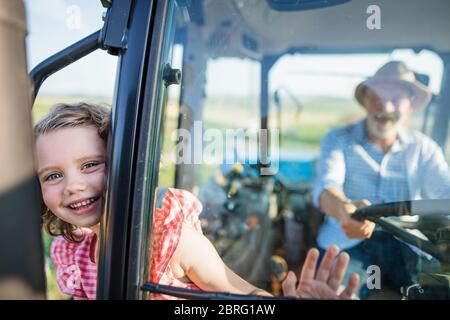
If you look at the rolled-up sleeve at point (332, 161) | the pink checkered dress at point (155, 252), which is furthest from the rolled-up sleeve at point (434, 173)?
the pink checkered dress at point (155, 252)

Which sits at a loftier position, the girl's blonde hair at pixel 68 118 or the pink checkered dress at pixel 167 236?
the girl's blonde hair at pixel 68 118

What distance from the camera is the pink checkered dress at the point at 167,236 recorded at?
114 centimetres

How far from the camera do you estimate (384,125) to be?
79.5 inches

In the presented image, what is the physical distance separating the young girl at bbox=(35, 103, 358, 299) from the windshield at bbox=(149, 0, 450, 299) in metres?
0.04

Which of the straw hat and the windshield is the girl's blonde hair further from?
the straw hat

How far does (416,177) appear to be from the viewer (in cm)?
175

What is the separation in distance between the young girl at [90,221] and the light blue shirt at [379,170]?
55 centimetres

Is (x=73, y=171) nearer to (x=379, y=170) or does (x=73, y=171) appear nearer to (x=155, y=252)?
(x=155, y=252)

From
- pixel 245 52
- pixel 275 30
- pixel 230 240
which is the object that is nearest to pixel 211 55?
pixel 245 52

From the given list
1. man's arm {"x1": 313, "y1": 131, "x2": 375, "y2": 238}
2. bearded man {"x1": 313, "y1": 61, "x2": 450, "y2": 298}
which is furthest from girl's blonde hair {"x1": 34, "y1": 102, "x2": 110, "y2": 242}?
man's arm {"x1": 313, "y1": 131, "x2": 375, "y2": 238}

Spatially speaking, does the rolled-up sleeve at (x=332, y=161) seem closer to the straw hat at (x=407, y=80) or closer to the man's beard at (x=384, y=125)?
the man's beard at (x=384, y=125)

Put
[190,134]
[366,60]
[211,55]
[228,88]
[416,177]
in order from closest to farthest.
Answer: [190,134]
[416,177]
[366,60]
[211,55]
[228,88]
